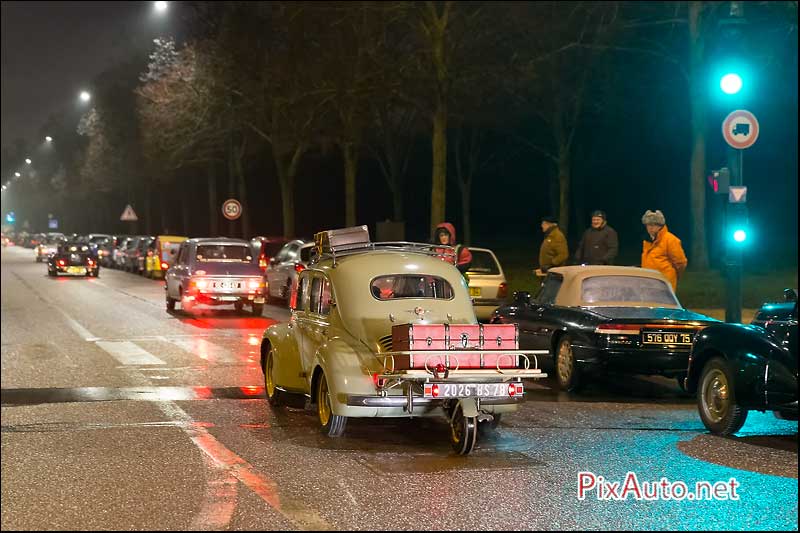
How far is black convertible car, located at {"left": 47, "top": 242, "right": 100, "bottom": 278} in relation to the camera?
4569 centimetres

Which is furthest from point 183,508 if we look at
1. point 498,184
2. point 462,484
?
point 498,184

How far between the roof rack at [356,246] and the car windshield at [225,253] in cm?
1285

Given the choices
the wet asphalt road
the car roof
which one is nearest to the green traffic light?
the car roof

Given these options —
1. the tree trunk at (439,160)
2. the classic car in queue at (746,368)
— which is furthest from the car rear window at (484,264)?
the classic car in queue at (746,368)

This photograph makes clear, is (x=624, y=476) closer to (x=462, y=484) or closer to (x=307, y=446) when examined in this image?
(x=462, y=484)

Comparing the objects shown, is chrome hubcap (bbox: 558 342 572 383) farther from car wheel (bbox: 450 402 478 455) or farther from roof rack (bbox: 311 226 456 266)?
car wheel (bbox: 450 402 478 455)

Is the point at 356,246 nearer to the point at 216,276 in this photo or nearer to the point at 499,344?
the point at 499,344

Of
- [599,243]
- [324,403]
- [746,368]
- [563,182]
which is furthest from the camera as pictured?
[563,182]

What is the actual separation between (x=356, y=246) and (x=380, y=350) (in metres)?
1.96

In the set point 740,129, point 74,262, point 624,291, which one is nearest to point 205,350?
point 624,291

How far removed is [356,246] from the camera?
439 inches

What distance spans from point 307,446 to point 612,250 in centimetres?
919

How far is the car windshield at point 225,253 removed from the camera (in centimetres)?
2441

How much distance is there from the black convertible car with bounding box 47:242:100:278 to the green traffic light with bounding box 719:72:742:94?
3376 cm
